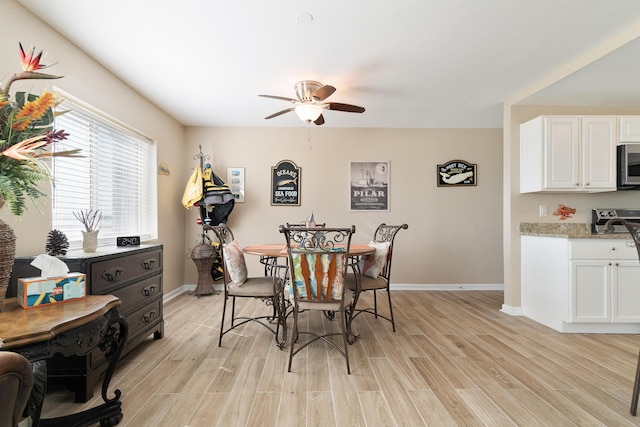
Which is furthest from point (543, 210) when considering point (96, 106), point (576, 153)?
point (96, 106)

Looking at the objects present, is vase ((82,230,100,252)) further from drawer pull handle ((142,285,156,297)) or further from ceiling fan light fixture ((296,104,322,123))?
ceiling fan light fixture ((296,104,322,123))

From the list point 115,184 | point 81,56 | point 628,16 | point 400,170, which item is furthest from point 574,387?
point 81,56

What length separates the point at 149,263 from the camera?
2.38 metres

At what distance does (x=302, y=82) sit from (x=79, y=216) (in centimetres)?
235

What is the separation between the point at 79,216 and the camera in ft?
7.95

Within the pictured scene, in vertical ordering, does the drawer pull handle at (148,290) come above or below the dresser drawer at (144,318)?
above

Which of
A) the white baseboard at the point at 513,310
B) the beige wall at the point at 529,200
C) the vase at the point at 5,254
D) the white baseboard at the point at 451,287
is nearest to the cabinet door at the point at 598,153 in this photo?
the beige wall at the point at 529,200

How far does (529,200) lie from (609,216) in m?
0.84

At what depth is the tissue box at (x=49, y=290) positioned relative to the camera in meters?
1.27

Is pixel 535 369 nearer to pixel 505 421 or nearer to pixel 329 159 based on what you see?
pixel 505 421

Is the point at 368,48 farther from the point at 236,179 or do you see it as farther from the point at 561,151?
the point at 236,179

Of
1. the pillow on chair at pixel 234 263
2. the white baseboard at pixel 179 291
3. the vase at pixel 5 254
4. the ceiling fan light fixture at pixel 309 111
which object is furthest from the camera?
the white baseboard at pixel 179 291

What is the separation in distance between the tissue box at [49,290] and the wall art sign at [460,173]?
441 centimetres

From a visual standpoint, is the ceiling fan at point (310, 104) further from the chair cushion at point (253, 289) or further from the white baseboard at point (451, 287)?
the white baseboard at point (451, 287)
